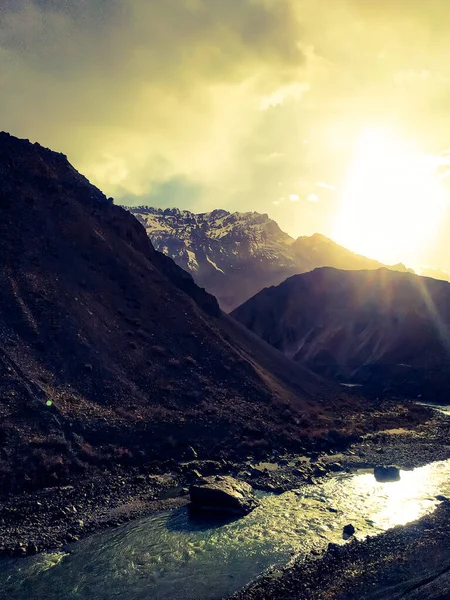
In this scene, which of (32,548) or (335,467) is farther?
(335,467)

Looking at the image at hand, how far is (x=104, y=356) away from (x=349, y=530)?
27525mm

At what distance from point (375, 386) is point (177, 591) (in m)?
73.2

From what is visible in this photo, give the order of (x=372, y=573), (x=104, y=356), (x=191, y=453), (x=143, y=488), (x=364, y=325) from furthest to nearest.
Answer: (x=364, y=325) < (x=104, y=356) < (x=191, y=453) < (x=143, y=488) < (x=372, y=573)

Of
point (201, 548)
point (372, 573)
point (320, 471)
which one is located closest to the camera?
point (372, 573)

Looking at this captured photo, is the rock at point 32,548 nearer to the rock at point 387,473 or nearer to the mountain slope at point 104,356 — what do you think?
the mountain slope at point 104,356

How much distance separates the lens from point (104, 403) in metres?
38.4

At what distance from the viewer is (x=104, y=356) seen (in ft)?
143

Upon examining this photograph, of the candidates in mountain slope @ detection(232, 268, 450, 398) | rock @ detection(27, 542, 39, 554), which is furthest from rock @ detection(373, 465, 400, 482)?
mountain slope @ detection(232, 268, 450, 398)

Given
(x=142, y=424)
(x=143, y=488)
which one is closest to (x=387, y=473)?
(x=143, y=488)

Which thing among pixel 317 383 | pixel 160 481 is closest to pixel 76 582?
pixel 160 481

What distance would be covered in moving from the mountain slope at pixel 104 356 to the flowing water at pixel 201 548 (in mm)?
7890

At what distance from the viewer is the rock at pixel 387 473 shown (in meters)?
34.5

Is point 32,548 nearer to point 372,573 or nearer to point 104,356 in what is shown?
point 372,573

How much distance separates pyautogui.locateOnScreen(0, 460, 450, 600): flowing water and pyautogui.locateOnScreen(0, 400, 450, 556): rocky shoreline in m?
1.11
